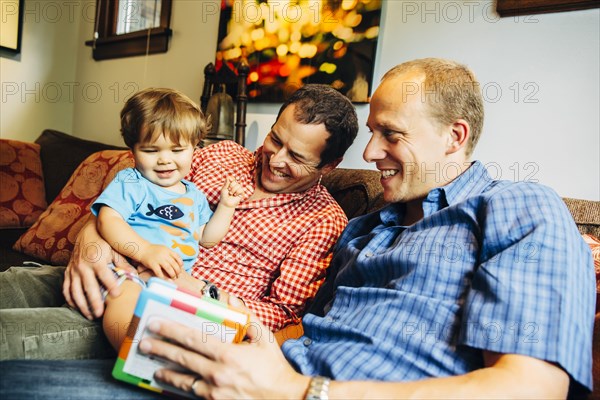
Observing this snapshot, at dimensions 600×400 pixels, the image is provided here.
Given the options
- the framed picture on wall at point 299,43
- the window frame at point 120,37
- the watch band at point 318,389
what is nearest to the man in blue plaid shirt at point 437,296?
the watch band at point 318,389

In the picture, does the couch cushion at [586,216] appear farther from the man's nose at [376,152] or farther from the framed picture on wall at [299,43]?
the framed picture on wall at [299,43]

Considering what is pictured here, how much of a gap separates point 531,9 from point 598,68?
29 centimetres

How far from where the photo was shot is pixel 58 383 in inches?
31.9

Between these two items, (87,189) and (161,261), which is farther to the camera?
(87,189)

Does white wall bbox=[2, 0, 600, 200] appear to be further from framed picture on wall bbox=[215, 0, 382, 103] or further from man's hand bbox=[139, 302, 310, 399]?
man's hand bbox=[139, 302, 310, 399]

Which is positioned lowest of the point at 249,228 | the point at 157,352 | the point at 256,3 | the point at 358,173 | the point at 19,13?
the point at 157,352

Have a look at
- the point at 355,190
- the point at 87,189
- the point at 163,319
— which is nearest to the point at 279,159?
the point at 355,190

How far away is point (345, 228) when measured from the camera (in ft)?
4.41

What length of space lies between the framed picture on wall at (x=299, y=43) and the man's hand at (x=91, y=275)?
1.23m

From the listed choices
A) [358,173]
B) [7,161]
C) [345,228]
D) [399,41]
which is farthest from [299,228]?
[7,161]

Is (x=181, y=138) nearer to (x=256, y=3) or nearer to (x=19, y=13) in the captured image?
(x=256, y=3)

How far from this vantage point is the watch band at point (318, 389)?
0.78 metres

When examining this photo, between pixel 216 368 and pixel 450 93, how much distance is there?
0.80 meters

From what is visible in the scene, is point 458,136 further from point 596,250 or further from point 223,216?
point 223,216
